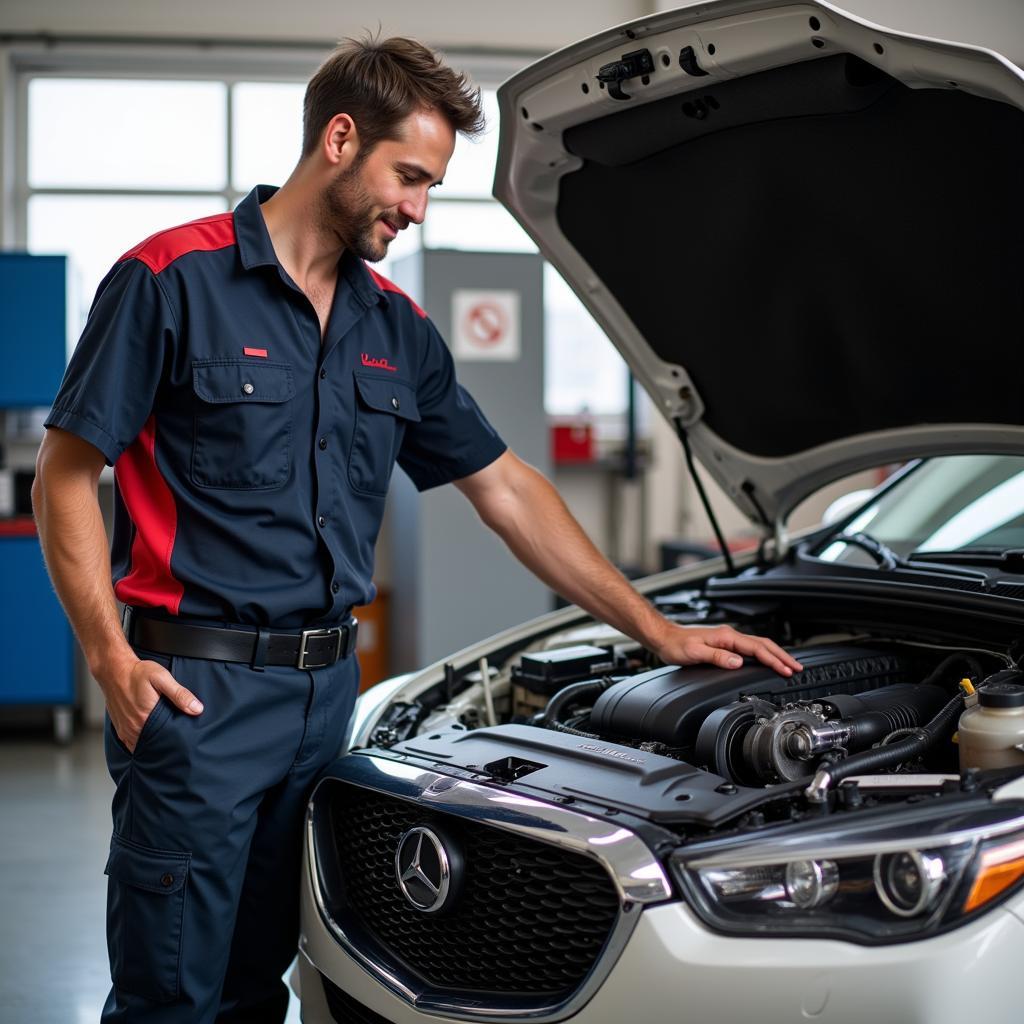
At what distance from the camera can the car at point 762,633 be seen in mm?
1312

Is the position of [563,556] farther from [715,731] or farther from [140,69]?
[140,69]

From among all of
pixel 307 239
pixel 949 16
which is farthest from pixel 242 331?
pixel 949 16

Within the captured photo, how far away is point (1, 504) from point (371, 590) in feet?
12.8

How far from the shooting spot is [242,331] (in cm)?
177

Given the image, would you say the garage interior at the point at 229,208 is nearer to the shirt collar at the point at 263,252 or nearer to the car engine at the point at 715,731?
the car engine at the point at 715,731

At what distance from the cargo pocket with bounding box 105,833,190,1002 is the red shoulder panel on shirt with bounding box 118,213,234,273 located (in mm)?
853

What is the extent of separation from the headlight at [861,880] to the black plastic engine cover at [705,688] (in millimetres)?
424

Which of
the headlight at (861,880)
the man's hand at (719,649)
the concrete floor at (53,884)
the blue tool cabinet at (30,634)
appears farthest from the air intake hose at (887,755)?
the blue tool cabinet at (30,634)

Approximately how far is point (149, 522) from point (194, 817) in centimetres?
44

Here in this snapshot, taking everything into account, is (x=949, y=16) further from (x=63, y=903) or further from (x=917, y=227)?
(x=63, y=903)

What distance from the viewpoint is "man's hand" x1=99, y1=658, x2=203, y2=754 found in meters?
1.63

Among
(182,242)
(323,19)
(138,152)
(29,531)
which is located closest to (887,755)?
(182,242)

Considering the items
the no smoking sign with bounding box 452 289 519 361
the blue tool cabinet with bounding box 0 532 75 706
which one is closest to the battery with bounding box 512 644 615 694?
the no smoking sign with bounding box 452 289 519 361

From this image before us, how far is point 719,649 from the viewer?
1968mm
